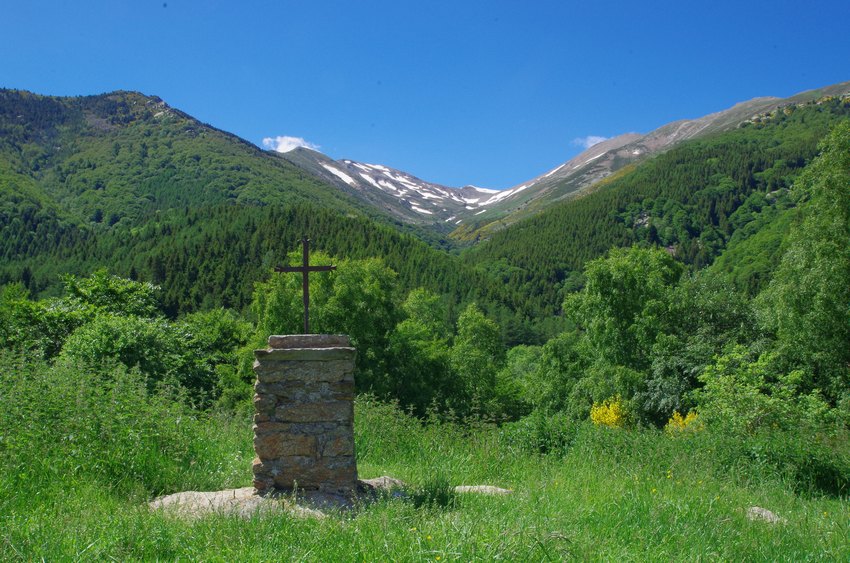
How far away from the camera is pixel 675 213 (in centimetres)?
12275

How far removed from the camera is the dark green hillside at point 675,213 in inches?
4385

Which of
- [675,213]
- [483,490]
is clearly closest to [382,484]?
[483,490]

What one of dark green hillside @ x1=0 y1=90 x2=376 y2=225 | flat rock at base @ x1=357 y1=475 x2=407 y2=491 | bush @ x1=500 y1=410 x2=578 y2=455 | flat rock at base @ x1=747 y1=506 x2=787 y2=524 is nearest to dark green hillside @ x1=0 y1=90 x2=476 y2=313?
dark green hillside @ x1=0 y1=90 x2=376 y2=225

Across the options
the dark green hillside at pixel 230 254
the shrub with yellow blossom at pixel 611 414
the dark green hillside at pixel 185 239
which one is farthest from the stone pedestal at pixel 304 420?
the dark green hillside at pixel 185 239

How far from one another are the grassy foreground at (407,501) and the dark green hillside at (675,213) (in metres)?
90.3

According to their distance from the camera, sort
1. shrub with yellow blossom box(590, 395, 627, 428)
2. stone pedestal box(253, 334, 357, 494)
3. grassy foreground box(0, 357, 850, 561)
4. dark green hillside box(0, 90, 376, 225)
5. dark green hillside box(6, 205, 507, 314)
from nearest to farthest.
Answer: grassy foreground box(0, 357, 850, 561) < stone pedestal box(253, 334, 357, 494) < shrub with yellow blossom box(590, 395, 627, 428) < dark green hillside box(6, 205, 507, 314) < dark green hillside box(0, 90, 376, 225)

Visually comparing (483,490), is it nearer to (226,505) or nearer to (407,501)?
(407,501)

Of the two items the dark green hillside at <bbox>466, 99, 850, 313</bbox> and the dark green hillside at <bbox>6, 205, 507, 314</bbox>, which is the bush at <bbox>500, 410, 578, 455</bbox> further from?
the dark green hillside at <bbox>466, 99, 850, 313</bbox>

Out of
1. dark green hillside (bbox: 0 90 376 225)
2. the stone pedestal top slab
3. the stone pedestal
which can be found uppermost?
dark green hillside (bbox: 0 90 376 225)

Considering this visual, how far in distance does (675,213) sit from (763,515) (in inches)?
5025

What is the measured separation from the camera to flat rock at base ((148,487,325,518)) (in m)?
5.18

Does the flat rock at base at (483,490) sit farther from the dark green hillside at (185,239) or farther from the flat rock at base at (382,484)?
the dark green hillside at (185,239)

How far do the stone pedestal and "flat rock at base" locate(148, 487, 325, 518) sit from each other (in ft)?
1.11

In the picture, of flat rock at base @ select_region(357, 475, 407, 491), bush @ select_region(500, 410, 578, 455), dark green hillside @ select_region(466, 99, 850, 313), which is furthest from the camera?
dark green hillside @ select_region(466, 99, 850, 313)
